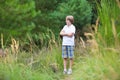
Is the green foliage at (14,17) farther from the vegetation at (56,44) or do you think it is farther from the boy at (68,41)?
the boy at (68,41)

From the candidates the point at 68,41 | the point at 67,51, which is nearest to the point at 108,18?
the point at 68,41

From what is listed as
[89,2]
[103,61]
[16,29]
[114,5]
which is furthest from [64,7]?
[103,61]

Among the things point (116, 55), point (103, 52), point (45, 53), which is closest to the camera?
point (116, 55)

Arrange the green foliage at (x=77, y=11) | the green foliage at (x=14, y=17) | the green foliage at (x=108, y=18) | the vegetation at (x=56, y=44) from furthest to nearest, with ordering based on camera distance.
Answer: the green foliage at (x=77, y=11)
the green foliage at (x=14, y=17)
the green foliage at (x=108, y=18)
the vegetation at (x=56, y=44)

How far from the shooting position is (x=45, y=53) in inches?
437

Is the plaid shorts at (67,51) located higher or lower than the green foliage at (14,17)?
lower

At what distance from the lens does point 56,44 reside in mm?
10414

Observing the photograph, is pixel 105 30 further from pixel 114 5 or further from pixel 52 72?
pixel 52 72

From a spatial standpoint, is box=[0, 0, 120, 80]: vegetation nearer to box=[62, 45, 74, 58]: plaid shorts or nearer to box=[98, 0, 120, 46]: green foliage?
box=[98, 0, 120, 46]: green foliage

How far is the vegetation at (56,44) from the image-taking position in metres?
6.38

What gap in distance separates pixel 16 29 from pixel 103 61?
9.79m

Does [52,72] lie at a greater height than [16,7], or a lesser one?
lesser

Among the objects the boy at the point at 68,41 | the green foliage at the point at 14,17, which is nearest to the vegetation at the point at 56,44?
the green foliage at the point at 14,17

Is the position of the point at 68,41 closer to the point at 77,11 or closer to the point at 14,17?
the point at 14,17
